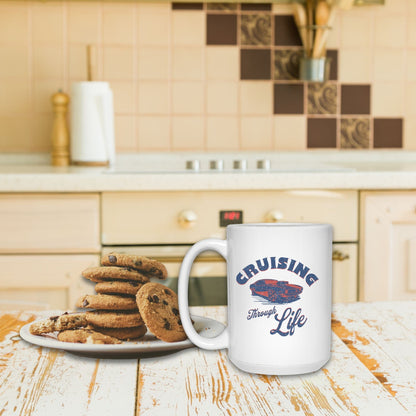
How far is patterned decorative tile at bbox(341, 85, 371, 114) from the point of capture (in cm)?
204

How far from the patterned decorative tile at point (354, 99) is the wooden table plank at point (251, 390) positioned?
65.5 inches

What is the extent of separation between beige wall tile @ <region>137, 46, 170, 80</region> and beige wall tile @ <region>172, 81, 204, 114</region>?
2.2 inches

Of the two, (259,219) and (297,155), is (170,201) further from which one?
(297,155)

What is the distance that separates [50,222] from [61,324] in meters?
1.00

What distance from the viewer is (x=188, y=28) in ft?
6.52

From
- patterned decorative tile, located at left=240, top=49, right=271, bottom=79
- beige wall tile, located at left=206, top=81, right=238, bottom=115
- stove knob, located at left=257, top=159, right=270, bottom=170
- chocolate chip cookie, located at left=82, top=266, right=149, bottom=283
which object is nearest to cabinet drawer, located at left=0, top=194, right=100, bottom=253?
stove knob, located at left=257, top=159, right=270, bottom=170

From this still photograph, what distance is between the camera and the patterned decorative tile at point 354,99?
80.5 inches

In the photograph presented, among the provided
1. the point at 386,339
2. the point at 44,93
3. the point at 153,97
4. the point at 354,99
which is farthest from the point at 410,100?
the point at 386,339

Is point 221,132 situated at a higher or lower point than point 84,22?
lower

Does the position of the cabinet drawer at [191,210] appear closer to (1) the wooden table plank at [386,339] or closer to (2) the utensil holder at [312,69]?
(2) the utensil holder at [312,69]

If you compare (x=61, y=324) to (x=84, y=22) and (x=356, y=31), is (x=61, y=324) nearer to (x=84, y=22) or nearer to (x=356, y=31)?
(x=84, y=22)

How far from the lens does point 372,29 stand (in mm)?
2037

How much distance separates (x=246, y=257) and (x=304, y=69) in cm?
158

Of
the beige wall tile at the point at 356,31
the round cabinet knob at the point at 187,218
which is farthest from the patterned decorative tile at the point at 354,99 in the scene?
the round cabinet knob at the point at 187,218
